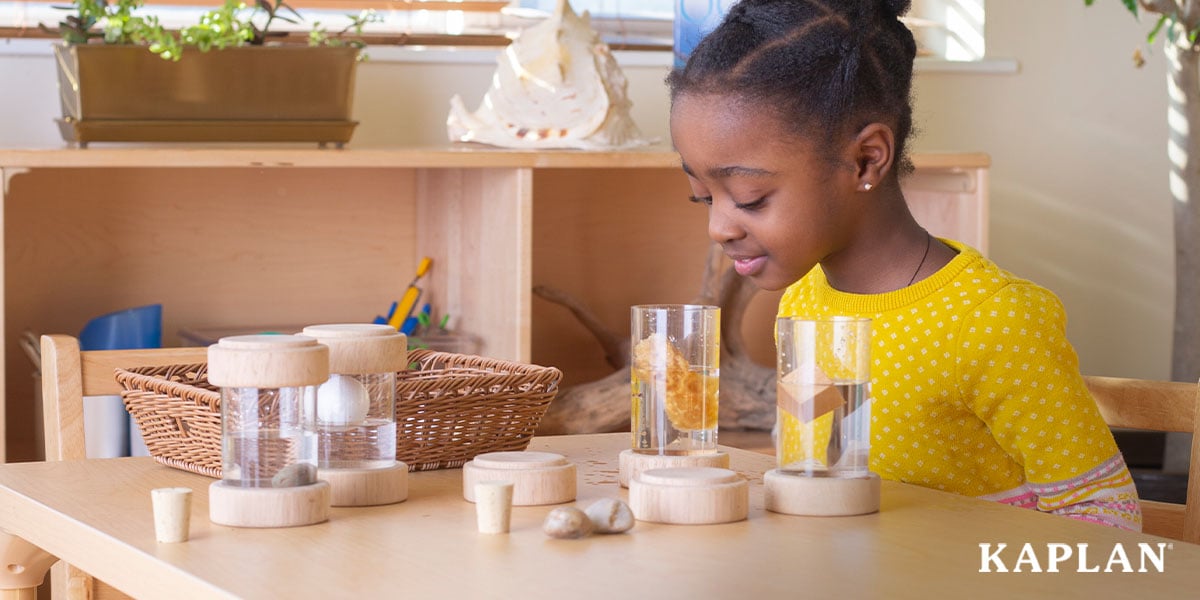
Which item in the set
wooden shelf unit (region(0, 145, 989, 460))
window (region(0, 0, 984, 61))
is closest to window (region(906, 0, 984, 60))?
window (region(0, 0, 984, 61))

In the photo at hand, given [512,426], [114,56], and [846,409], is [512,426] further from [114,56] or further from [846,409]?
[114,56]

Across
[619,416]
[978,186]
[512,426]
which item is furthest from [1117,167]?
[512,426]

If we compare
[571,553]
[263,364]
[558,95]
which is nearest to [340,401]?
[263,364]

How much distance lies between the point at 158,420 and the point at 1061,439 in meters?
0.63

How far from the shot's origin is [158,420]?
38.2 inches

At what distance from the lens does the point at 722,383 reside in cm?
209

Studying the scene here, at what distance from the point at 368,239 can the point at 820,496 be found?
1.44m

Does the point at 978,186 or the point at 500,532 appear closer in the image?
the point at 500,532

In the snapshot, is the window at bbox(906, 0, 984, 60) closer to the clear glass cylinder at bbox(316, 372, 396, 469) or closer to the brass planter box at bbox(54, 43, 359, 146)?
the brass planter box at bbox(54, 43, 359, 146)

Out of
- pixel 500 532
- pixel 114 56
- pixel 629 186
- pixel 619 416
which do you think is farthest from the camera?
pixel 629 186

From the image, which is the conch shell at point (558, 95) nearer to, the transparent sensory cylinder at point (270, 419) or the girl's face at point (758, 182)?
the girl's face at point (758, 182)

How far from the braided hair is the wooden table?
29 cm

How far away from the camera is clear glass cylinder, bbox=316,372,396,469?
0.87 metres

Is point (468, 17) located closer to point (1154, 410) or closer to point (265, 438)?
point (1154, 410)
